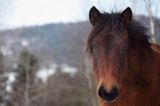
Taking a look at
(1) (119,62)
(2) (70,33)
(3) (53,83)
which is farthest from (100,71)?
(3) (53,83)

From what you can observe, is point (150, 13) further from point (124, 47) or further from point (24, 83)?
point (24, 83)

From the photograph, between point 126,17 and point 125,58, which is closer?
point 125,58

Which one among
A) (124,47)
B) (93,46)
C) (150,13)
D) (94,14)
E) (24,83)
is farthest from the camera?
(24,83)

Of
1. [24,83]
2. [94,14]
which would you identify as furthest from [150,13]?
[24,83]

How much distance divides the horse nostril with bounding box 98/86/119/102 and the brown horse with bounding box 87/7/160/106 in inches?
3.1

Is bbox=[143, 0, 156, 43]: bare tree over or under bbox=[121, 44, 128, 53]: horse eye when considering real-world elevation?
over

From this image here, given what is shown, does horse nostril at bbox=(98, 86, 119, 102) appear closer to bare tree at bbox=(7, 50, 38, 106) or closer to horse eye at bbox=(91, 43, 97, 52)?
horse eye at bbox=(91, 43, 97, 52)

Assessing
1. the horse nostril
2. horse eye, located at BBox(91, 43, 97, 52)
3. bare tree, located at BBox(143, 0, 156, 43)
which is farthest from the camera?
bare tree, located at BBox(143, 0, 156, 43)

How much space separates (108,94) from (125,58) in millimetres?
648

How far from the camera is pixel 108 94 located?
5.68 m

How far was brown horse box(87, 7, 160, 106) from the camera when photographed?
19.7ft

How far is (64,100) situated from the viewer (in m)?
41.9

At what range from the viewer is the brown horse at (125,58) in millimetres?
6020

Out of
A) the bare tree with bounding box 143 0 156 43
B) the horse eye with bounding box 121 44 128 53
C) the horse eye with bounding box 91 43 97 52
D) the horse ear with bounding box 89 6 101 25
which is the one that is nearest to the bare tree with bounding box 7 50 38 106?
the bare tree with bounding box 143 0 156 43
